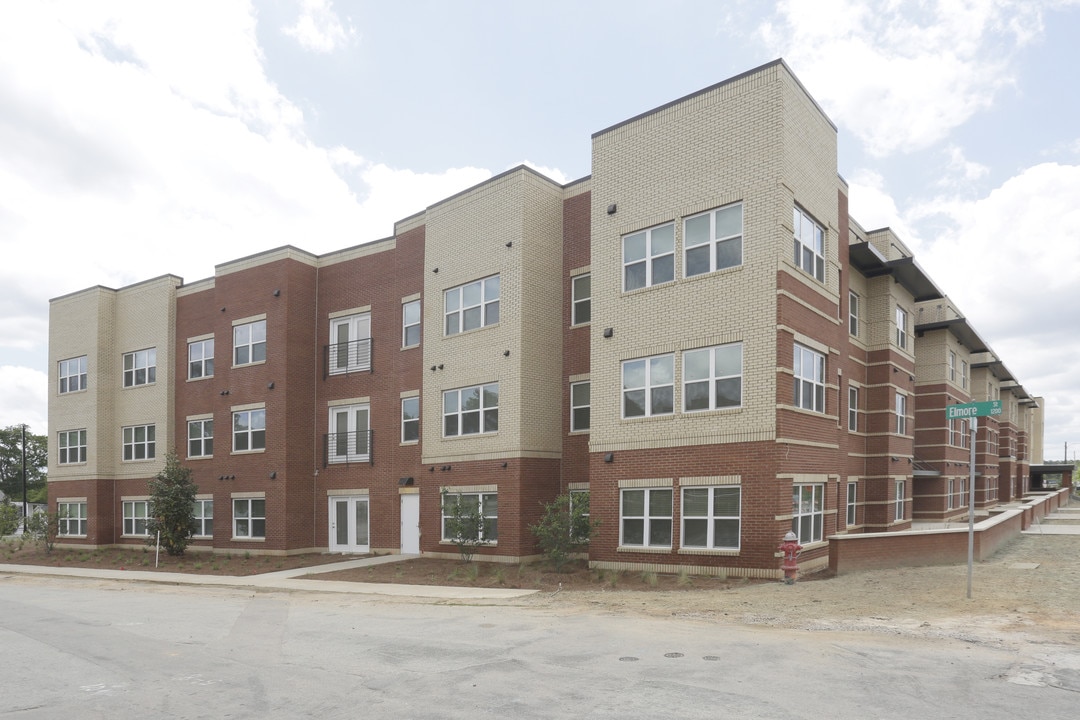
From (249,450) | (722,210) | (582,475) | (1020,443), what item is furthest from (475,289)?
(1020,443)

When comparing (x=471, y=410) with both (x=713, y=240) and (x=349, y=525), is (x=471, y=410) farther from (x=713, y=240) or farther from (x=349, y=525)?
(x=713, y=240)

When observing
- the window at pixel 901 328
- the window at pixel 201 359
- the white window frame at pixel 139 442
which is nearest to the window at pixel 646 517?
the window at pixel 901 328

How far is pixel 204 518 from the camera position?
101 feet

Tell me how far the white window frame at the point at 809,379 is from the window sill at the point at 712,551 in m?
3.59

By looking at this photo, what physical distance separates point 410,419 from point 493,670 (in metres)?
17.5

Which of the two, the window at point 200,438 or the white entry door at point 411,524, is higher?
the window at point 200,438

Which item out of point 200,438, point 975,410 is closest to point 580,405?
point 975,410

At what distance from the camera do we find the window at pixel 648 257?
19094mm

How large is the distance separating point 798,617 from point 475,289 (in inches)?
571

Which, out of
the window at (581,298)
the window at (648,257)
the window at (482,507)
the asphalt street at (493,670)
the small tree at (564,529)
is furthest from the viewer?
the window at (581,298)

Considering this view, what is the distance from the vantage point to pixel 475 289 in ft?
79.7

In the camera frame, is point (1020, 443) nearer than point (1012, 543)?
No

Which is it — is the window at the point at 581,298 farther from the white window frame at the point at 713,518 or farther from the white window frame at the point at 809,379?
the white window frame at the point at 713,518

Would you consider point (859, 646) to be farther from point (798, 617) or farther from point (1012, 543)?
point (1012, 543)
